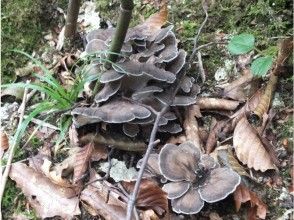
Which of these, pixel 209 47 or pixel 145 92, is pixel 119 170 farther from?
pixel 209 47

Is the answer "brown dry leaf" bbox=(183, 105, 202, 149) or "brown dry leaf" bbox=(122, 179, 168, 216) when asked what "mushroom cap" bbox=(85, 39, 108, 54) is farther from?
"brown dry leaf" bbox=(122, 179, 168, 216)

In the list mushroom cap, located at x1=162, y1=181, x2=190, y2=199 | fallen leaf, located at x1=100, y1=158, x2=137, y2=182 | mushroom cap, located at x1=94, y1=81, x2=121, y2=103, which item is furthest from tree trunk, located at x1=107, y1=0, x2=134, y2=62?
mushroom cap, located at x1=162, y1=181, x2=190, y2=199

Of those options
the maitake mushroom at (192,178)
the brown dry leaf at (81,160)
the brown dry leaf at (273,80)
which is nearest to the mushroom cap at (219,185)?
the maitake mushroom at (192,178)

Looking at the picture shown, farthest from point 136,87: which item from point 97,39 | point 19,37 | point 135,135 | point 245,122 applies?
point 19,37

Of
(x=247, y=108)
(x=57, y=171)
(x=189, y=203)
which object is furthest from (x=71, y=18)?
(x=189, y=203)

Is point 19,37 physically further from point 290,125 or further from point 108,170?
point 290,125

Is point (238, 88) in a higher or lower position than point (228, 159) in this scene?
higher
